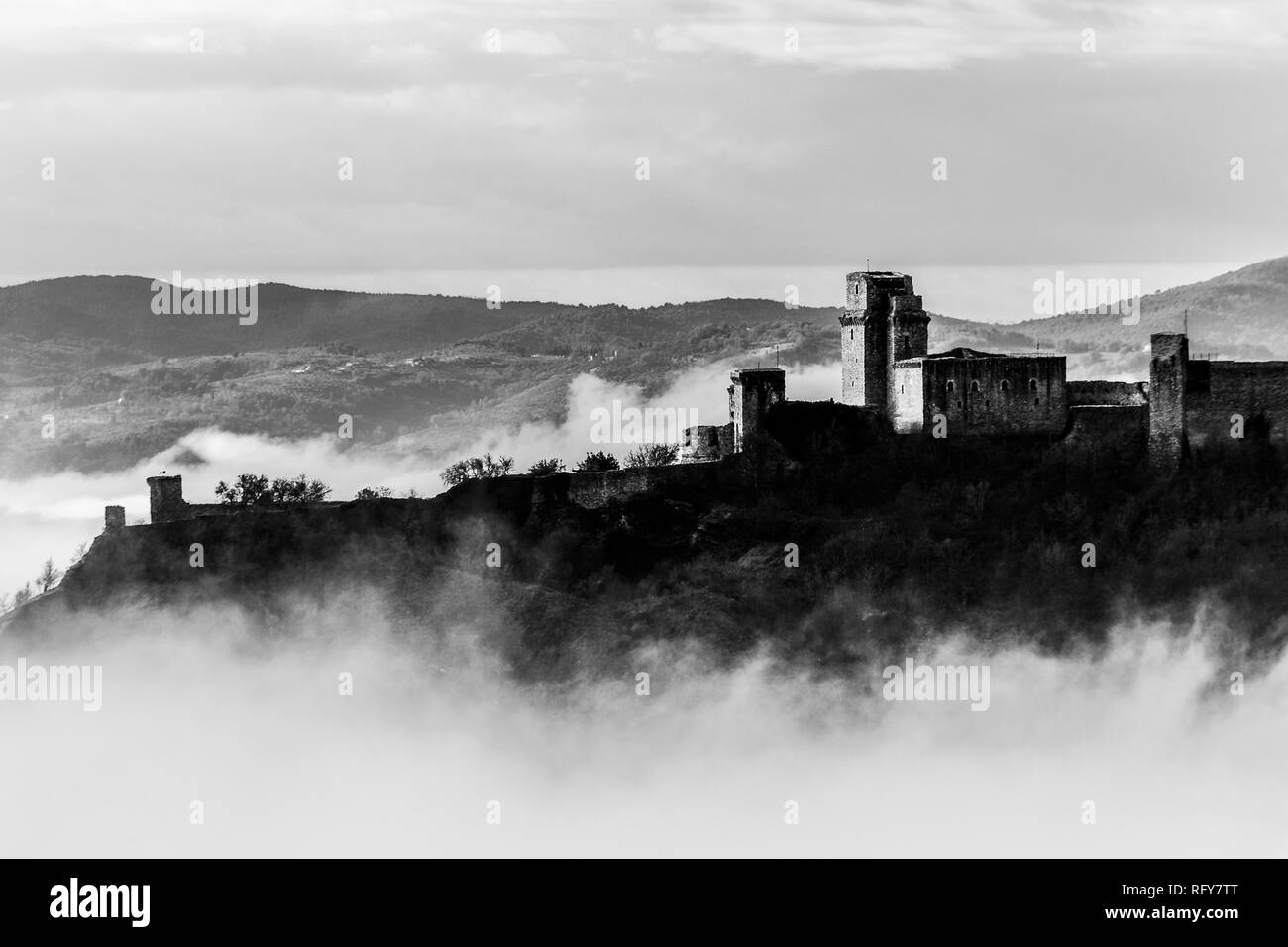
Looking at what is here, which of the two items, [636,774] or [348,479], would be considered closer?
[636,774]

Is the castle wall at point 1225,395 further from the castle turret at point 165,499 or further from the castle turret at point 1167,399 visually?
the castle turret at point 165,499

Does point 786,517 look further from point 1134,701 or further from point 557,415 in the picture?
point 557,415

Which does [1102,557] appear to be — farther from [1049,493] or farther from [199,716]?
[199,716]

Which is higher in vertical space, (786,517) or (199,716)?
(786,517)

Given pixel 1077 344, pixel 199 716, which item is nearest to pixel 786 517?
pixel 199 716

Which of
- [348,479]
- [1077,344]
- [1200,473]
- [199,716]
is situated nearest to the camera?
[1200,473]

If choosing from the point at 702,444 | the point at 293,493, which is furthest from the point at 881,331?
the point at 293,493

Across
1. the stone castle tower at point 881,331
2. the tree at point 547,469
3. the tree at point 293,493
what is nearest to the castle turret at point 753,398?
the stone castle tower at point 881,331

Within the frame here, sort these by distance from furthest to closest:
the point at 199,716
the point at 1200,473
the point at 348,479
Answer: the point at 348,479, the point at 199,716, the point at 1200,473

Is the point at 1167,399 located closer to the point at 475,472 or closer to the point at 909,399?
the point at 909,399
